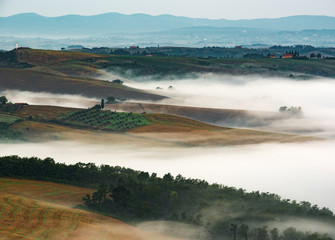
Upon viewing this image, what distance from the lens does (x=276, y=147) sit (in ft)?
445

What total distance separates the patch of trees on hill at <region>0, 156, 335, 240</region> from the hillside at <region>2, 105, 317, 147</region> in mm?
50767

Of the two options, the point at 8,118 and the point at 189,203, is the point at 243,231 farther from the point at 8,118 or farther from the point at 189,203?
the point at 8,118

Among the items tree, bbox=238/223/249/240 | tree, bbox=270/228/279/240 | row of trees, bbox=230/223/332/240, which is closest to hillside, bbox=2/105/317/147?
row of trees, bbox=230/223/332/240

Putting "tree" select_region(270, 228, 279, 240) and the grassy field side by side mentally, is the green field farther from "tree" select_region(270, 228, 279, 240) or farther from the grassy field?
"tree" select_region(270, 228, 279, 240)

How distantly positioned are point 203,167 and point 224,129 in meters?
44.0

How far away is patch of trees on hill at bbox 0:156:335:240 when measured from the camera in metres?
73.7

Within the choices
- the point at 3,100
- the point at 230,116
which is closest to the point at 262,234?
the point at 230,116

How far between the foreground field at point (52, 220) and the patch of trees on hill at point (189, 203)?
451 centimetres

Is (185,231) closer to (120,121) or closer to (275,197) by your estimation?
(275,197)

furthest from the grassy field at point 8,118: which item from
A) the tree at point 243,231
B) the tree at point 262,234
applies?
the tree at point 262,234

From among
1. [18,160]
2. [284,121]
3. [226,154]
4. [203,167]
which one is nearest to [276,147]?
[226,154]

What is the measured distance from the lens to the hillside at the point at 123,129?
14612 cm

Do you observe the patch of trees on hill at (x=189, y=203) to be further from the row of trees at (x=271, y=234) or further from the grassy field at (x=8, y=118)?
the grassy field at (x=8, y=118)

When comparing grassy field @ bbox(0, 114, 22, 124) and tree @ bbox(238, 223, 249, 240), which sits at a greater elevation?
grassy field @ bbox(0, 114, 22, 124)
